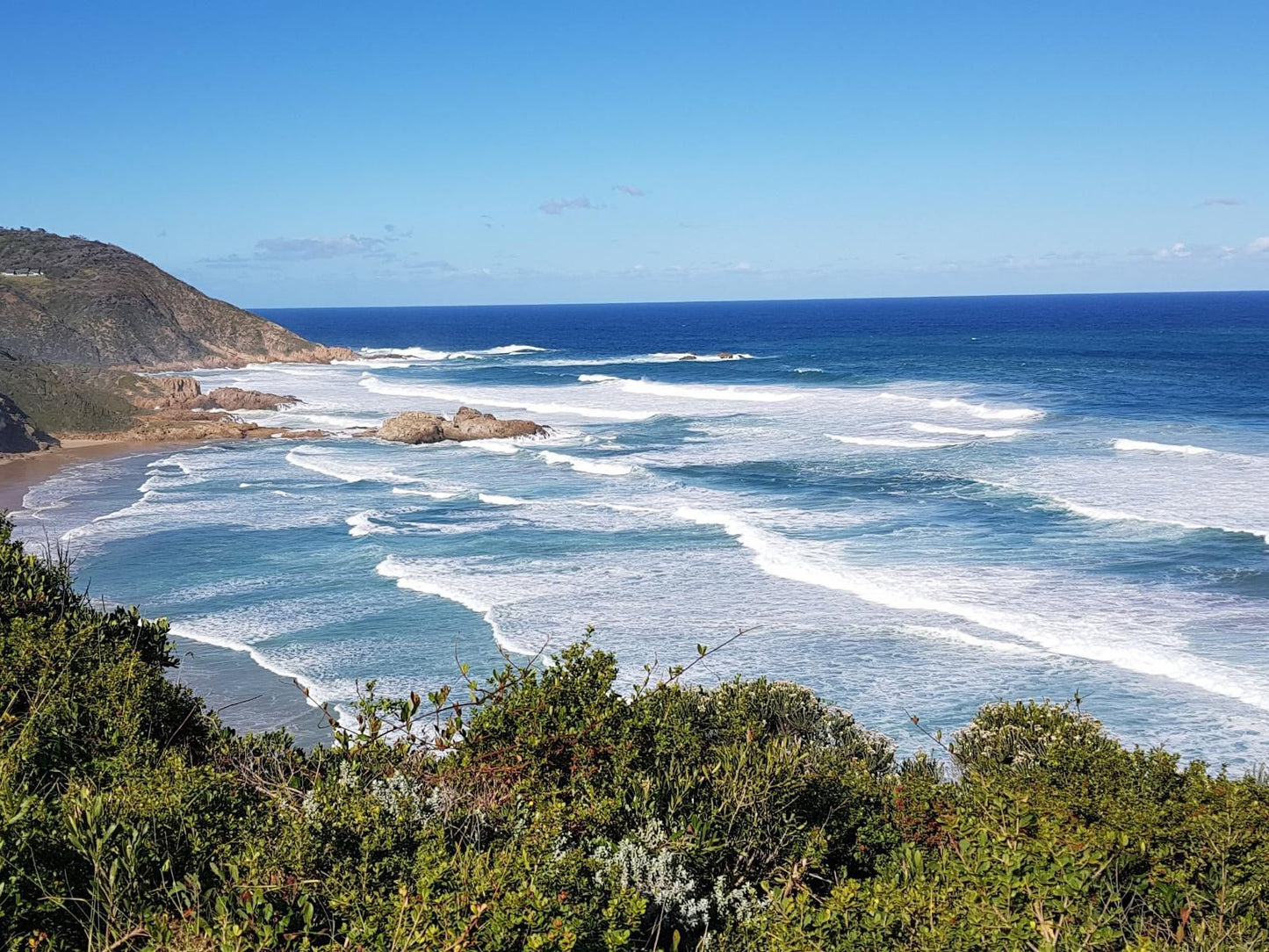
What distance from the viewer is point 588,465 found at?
126 feet

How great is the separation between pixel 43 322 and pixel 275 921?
8207 cm

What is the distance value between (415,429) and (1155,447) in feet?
97.5

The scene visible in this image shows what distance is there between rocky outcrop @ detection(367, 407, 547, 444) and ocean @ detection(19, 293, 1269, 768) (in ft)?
3.92

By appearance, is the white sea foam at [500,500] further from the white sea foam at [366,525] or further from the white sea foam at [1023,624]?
the white sea foam at [1023,624]

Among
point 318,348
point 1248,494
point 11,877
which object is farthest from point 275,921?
point 318,348

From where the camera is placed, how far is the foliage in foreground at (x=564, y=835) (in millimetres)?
4836

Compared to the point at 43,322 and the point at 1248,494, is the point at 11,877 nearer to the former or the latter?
the point at 1248,494

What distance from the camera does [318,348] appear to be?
308 feet

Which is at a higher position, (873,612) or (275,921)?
(275,921)

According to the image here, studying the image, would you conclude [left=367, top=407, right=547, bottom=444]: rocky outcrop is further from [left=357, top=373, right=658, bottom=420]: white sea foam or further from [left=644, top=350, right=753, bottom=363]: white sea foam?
[left=644, top=350, right=753, bottom=363]: white sea foam

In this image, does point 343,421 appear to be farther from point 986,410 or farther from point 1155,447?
point 1155,447

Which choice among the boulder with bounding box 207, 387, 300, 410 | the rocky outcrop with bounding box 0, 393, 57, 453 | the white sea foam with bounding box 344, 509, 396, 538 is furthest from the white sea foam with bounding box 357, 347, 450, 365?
the white sea foam with bounding box 344, 509, 396, 538

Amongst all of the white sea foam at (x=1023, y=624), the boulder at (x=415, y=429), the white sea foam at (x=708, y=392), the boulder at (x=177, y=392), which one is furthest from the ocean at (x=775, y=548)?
the boulder at (x=177, y=392)

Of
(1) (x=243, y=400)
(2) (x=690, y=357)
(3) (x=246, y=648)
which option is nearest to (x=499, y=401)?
(1) (x=243, y=400)
